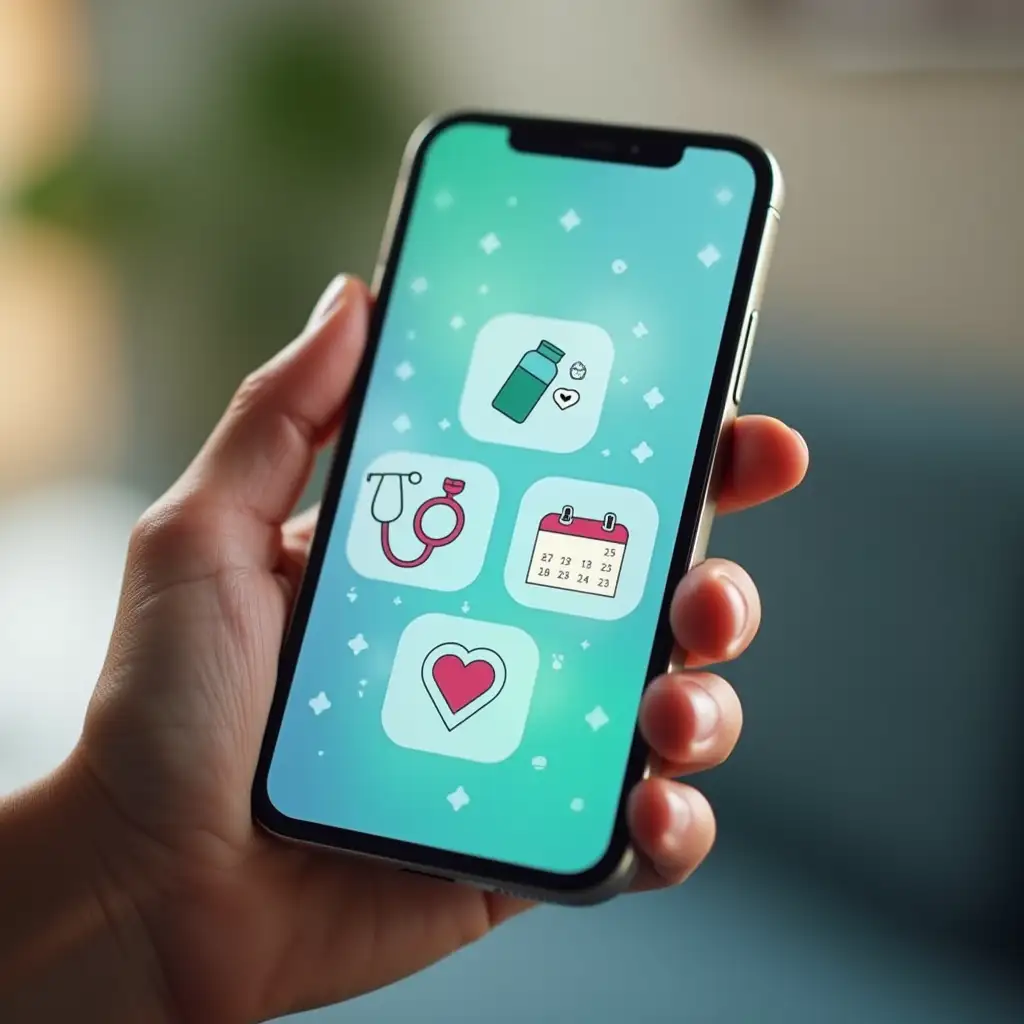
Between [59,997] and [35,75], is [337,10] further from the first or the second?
[59,997]

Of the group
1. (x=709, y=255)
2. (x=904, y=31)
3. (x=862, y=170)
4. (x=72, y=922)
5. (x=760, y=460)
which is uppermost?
(x=904, y=31)

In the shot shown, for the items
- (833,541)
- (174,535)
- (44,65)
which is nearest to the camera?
(174,535)

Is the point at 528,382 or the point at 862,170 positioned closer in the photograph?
the point at 528,382

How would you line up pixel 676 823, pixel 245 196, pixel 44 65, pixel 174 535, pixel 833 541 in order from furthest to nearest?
pixel 44 65 < pixel 245 196 < pixel 833 541 < pixel 174 535 < pixel 676 823

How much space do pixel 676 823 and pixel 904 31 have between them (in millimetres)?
945

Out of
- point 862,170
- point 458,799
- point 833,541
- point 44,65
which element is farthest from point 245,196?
point 458,799

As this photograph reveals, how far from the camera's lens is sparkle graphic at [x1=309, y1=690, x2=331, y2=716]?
2.40 feet

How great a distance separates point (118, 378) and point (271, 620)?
1.46m

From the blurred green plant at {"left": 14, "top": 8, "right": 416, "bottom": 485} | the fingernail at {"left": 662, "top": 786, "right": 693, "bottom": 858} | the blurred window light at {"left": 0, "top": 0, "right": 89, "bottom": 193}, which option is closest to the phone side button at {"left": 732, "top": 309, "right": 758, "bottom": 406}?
the fingernail at {"left": 662, "top": 786, "right": 693, "bottom": 858}

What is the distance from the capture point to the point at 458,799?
691mm

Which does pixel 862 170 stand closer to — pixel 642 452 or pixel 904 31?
pixel 904 31

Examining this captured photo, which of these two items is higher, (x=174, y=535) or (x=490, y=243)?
(x=490, y=243)

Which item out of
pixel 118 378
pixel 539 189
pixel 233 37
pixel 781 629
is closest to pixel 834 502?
pixel 781 629

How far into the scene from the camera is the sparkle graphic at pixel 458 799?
0.69 meters
